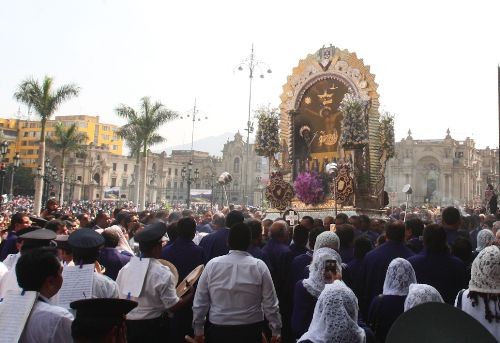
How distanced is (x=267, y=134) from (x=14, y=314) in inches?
968

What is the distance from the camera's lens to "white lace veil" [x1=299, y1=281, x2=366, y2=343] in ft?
13.8

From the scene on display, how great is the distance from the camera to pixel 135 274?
5.73 meters

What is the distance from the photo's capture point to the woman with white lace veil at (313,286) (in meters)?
5.21

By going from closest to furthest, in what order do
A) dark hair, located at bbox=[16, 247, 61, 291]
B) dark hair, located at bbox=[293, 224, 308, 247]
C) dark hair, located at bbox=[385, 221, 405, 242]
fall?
1. dark hair, located at bbox=[16, 247, 61, 291]
2. dark hair, located at bbox=[385, 221, 405, 242]
3. dark hair, located at bbox=[293, 224, 308, 247]

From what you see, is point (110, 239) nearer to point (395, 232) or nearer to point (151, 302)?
point (151, 302)

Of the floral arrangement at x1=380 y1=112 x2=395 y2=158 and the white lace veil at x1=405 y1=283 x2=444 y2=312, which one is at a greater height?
the floral arrangement at x1=380 y1=112 x2=395 y2=158

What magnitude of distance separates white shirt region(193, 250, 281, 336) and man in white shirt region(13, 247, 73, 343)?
1982 millimetres

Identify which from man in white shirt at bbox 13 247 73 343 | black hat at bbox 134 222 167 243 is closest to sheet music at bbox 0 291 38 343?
man in white shirt at bbox 13 247 73 343

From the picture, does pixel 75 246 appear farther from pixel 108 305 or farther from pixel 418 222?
pixel 418 222

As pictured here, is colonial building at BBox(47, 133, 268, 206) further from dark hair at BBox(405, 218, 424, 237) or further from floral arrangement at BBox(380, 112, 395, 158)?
dark hair at BBox(405, 218, 424, 237)

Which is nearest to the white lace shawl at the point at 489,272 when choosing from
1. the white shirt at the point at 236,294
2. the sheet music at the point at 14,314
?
the white shirt at the point at 236,294

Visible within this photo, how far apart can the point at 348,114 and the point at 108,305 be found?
22.2 metres

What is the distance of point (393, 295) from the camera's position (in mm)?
5594

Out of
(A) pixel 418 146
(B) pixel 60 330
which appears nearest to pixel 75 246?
(B) pixel 60 330
